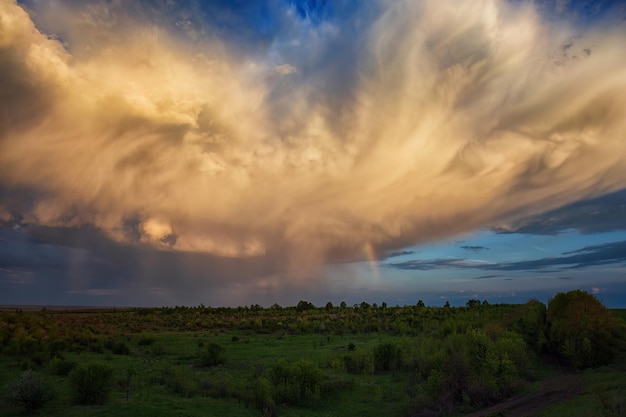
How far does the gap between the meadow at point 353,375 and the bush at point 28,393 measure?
5 cm

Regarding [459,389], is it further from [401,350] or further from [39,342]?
[39,342]

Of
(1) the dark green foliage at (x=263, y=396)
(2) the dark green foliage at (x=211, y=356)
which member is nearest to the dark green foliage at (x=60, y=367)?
(2) the dark green foliage at (x=211, y=356)

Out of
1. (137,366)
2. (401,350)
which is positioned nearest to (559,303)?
(401,350)

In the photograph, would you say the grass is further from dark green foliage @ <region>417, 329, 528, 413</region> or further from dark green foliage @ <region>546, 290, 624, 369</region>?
dark green foliage @ <region>546, 290, 624, 369</region>

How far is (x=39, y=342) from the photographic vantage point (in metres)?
42.3

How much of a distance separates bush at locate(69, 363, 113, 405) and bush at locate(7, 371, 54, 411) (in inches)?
61.6

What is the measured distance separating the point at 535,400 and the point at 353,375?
12.2 m

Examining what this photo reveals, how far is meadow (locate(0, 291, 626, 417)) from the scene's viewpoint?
72.0ft

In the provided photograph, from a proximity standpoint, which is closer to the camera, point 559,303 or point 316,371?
point 316,371

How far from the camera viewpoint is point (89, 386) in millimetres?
23078

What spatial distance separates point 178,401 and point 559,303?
104 ft

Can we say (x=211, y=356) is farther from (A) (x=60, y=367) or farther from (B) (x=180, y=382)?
(A) (x=60, y=367)

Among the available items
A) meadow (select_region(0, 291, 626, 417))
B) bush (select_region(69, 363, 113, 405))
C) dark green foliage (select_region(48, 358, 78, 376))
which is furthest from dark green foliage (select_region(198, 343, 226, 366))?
bush (select_region(69, 363, 113, 405))

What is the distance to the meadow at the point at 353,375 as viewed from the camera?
72.0ft
